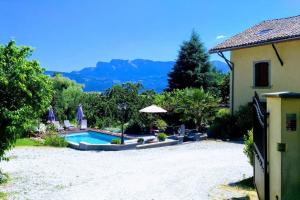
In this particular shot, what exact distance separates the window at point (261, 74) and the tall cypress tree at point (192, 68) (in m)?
17.7

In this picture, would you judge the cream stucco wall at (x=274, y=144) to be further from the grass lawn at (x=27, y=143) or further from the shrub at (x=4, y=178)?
the grass lawn at (x=27, y=143)

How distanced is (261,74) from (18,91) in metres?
14.5

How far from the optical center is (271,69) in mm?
20047

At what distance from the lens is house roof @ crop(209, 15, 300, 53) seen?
18.9 m

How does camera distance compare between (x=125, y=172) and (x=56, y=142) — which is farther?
(x=56, y=142)

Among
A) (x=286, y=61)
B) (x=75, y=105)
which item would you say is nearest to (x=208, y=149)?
(x=286, y=61)

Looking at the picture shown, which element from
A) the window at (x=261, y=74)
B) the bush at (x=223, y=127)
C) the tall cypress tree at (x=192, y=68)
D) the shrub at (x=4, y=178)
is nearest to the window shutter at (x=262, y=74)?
the window at (x=261, y=74)

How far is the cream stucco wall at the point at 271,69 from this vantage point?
18844mm

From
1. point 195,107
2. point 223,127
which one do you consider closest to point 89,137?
point 195,107

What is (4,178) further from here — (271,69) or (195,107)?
(271,69)

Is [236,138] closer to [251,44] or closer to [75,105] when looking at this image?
[251,44]

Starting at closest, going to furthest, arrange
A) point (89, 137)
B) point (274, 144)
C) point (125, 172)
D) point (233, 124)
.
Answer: point (274, 144)
point (125, 172)
point (233, 124)
point (89, 137)

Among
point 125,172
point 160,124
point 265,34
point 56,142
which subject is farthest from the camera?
point 160,124

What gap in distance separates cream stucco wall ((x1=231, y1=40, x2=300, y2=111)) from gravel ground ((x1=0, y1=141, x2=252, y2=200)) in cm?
446
